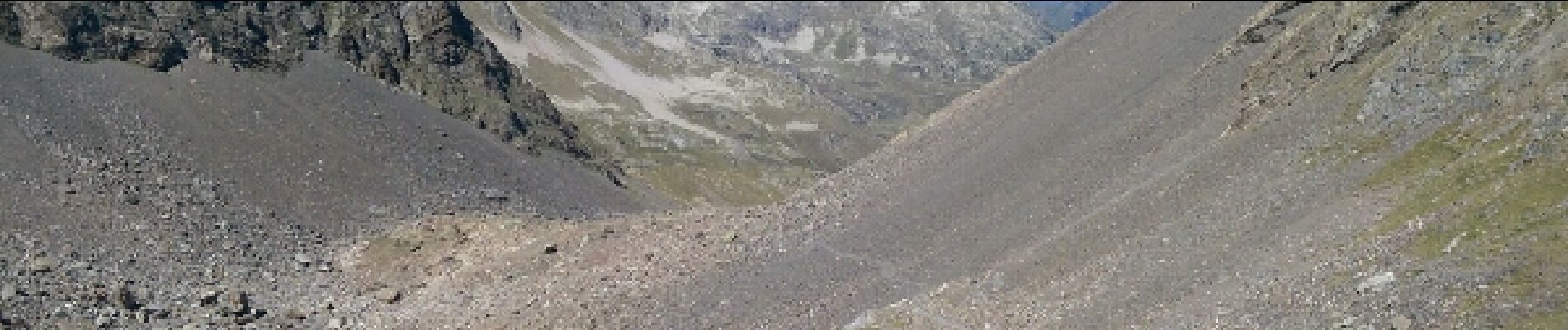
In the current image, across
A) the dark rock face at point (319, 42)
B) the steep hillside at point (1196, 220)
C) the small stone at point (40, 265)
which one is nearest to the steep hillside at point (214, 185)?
the small stone at point (40, 265)

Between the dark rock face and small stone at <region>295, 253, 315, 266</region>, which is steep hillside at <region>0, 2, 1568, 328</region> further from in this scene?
the dark rock face

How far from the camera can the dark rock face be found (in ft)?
250

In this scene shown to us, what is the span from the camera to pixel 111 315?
150 ft

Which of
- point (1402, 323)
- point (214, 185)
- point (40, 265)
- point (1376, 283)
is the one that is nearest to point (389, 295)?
point (40, 265)

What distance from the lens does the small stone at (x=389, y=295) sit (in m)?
51.6

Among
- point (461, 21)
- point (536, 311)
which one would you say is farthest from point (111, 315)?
point (461, 21)

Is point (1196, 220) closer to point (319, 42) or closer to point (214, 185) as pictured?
point (214, 185)

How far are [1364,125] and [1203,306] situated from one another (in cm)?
1445

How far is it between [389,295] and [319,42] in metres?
47.1

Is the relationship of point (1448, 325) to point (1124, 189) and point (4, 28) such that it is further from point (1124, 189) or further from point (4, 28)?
point (4, 28)

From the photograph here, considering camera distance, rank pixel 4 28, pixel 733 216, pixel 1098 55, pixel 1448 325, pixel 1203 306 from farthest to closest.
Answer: pixel 1098 55
pixel 4 28
pixel 733 216
pixel 1203 306
pixel 1448 325

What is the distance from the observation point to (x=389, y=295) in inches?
2041

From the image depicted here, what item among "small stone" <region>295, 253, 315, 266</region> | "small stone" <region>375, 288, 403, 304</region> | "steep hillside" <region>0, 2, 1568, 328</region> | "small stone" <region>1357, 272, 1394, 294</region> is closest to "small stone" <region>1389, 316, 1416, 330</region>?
"steep hillside" <region>0, 2, 1568, 328</region>

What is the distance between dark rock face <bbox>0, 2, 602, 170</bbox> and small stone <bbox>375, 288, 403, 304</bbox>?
34.1 meters
